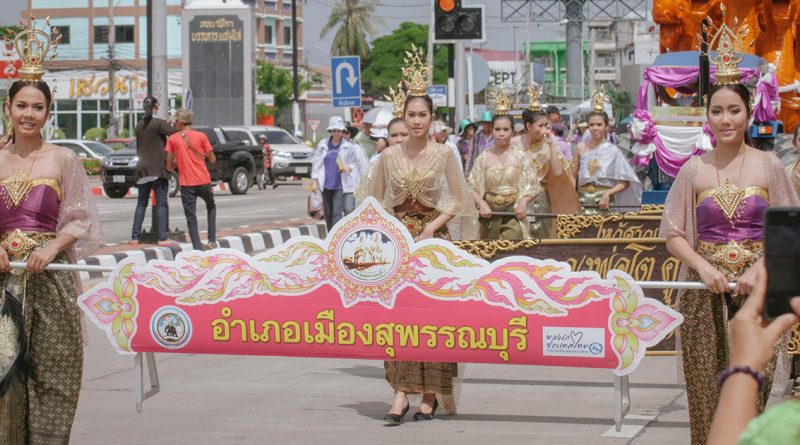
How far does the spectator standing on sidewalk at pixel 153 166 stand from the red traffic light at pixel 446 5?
13.4ft

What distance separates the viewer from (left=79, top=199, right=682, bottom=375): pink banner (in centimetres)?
Answer: 663

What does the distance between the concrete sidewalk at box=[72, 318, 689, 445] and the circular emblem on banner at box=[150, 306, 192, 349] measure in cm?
53

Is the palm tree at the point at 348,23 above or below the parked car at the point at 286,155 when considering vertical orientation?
above

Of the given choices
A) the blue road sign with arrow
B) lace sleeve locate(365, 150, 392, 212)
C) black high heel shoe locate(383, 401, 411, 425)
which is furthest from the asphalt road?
black high heel shoe locate(383, 401, 411, 425)

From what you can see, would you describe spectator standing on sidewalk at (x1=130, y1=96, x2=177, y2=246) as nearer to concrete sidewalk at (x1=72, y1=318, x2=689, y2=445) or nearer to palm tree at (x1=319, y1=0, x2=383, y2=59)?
concrete sidewalk at (x1=72, y1=318, x2=689, y2=445)

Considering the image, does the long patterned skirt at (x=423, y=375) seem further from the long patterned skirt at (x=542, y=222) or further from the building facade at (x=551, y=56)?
the building facade at (x=551, y=56)

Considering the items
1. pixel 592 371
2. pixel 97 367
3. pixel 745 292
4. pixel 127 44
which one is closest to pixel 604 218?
pixel 592 371

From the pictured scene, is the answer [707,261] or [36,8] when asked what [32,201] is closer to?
[707,261]

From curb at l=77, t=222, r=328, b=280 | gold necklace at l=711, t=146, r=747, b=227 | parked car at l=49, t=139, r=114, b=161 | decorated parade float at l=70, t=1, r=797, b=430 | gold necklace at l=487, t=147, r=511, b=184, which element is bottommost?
curb at l=77, t=222, r=328, b=280

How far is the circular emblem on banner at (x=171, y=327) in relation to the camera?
281 inches

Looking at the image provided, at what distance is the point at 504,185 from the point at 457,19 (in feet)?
31.4

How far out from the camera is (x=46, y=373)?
20.3 ft

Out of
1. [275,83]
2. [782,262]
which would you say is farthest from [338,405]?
[275,83]

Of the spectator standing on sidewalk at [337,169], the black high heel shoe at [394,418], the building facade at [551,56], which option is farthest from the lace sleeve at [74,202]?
the building facade at [551,56]
